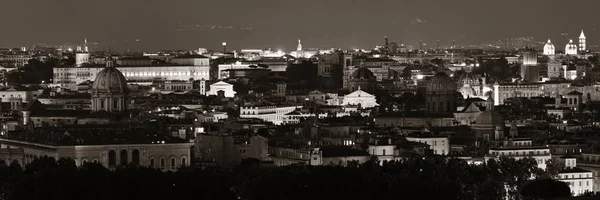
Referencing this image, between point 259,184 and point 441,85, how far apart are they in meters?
47.4

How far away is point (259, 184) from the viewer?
71188mm

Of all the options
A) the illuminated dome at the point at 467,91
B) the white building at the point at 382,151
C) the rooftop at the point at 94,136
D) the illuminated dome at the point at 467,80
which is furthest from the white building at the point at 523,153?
the illuminated dome at the point at 467,80

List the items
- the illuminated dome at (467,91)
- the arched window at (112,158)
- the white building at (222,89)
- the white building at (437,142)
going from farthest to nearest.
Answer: the white building at (222,89)
the illuminated dome at (467,91)
the white building at (437,142)
the arched window at (112,158)

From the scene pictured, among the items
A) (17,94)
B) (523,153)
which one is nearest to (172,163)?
(523,153)

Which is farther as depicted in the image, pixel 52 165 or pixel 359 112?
pixel 359 112

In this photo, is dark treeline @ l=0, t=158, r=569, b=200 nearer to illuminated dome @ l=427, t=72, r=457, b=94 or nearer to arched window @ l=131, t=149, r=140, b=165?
arched window @ l=131, t=149, r=140, b=165

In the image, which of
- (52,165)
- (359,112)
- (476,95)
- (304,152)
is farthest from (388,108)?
(52,165)

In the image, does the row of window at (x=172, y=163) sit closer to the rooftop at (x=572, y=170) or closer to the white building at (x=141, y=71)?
the rooftop at (x=572, y=170)

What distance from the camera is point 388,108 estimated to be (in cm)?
12612

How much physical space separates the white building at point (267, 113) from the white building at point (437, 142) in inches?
905

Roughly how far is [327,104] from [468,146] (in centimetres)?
3974

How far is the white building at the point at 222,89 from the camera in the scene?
5700 inches

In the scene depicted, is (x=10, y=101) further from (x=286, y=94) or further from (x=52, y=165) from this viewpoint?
(x=52, y=165)

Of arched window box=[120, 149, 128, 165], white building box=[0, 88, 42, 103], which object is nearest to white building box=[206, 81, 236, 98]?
white building box=[0, 88, 42, 103]
